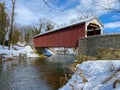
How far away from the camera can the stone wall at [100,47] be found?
1057 centimetres

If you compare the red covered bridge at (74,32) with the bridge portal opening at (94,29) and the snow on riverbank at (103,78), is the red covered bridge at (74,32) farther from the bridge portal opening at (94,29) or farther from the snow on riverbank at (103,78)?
the snow on riverbank at (103,78)

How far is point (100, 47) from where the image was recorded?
1268 cm

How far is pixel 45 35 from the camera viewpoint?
1037 inches

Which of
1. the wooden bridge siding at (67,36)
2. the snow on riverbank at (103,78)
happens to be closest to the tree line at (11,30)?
the wooden bridge siding at (67,36)

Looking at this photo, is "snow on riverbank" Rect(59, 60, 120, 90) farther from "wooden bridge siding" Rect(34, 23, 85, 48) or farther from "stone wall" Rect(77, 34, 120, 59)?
"wooden bridge siding" Rect(34, 23, 85, 48)

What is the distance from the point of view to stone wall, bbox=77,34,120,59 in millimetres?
10573

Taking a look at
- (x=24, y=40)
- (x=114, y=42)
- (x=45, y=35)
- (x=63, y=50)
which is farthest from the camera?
(x=24, y=40)

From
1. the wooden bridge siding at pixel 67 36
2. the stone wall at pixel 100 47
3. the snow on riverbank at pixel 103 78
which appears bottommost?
the snow on riverbank at pixel 103 78

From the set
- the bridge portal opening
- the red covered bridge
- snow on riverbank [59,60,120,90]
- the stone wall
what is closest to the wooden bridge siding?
the red covered bridge

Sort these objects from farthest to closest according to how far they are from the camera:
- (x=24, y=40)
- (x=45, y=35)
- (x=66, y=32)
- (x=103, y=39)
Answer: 1. (x=24, y=40)
2. (x=45, y=35)
3. (x=66, y=32)
4. (x=103, y=39)

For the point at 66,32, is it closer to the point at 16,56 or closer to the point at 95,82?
the point at 16,56

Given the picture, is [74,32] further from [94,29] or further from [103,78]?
[103,78]

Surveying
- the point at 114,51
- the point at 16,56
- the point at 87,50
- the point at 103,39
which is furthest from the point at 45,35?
the point at 114,51

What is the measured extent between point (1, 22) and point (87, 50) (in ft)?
61.6
